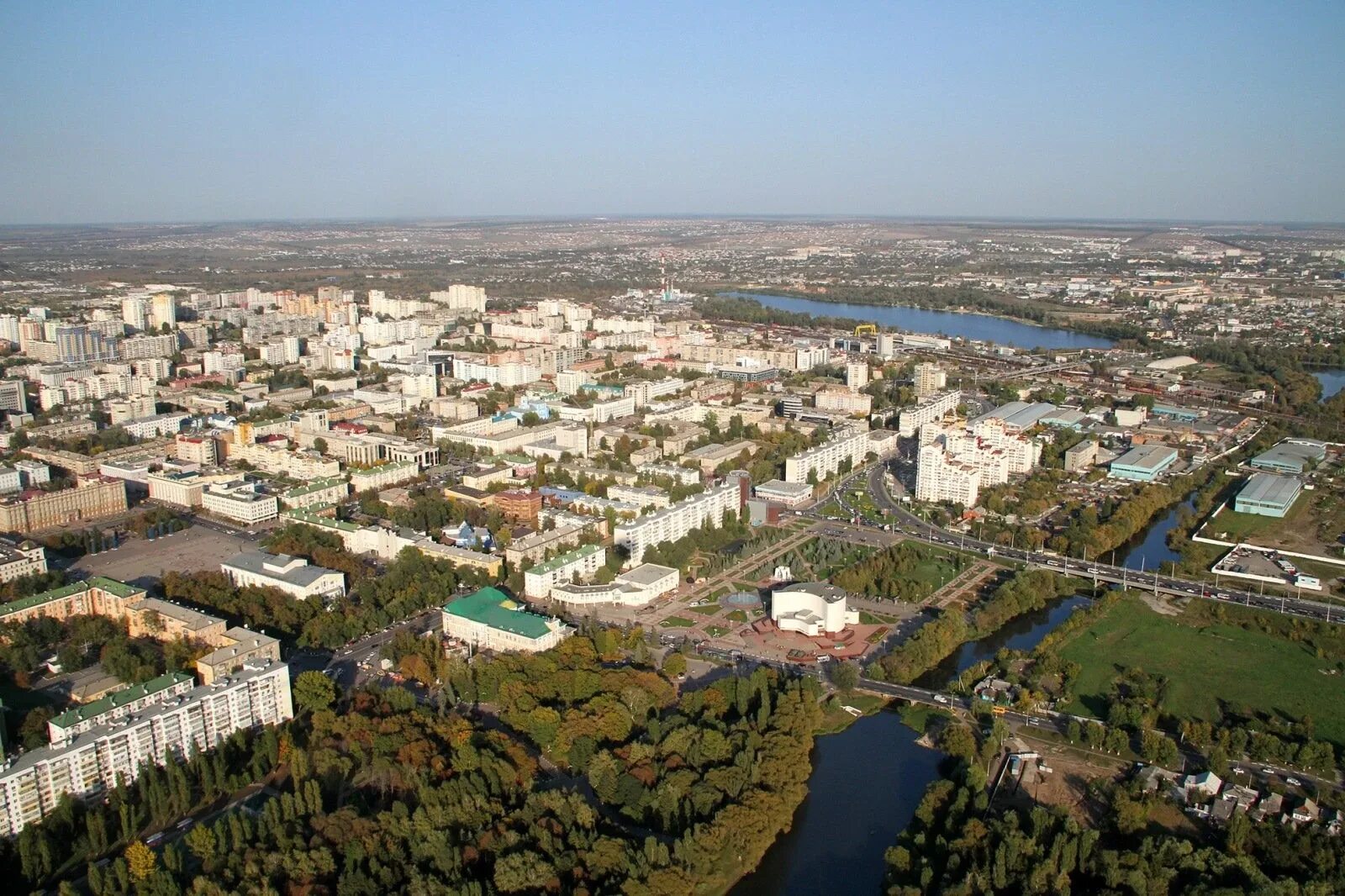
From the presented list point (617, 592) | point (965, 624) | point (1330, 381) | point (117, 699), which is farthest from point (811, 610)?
point (1330, 381)

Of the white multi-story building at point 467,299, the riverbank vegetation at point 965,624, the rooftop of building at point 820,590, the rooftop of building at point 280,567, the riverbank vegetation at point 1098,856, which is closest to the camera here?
the riverbank vegetation at point 1098,856

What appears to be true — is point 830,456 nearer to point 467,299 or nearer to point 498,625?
point 498,625

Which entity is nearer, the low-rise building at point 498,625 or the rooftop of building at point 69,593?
the low-rise building at point 498,625

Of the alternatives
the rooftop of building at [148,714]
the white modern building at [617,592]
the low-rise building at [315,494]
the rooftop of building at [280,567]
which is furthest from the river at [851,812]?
the low-rise building at [315,494]

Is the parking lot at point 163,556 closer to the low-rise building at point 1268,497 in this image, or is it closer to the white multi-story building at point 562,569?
the white multi-story building at point 562,569

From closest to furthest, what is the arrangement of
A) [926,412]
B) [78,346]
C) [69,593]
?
1. [69,593]
2. [926,412]
3. [78,346]

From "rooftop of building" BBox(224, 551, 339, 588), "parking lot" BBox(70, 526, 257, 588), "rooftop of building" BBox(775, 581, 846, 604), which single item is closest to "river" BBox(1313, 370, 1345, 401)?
"rooftop of building" BBox(775, 581, 846, 604)

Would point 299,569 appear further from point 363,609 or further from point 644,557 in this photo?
point 644,557
